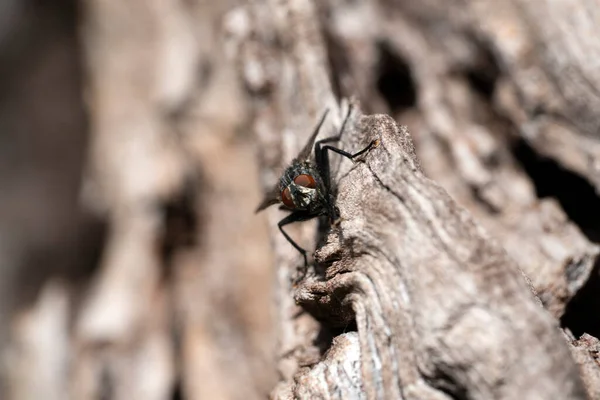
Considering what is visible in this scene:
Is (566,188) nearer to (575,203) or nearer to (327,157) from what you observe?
(575,203)

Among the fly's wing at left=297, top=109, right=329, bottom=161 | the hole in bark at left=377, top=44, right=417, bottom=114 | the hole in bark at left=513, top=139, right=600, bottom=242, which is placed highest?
the hole in bark at left=377, top=44, right=417, bottom=114

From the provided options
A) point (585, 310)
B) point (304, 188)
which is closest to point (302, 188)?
point (304, 188)

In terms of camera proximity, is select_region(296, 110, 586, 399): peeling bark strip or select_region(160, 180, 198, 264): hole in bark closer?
select_region(296, 110, 586, 399): peeling bark strip

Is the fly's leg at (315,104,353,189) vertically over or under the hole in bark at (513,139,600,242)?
over

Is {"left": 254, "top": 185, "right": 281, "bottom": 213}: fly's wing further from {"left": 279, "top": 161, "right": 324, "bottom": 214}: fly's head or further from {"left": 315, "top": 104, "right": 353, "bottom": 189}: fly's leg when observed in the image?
{"left": 315, "top": 104, "right": 353, "bottom": 189}: fly's leg

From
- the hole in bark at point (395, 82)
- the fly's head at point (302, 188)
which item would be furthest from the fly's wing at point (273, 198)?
the hole in bark at point (395, 82)

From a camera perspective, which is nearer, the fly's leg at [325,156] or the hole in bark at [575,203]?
the hole in bark at [575,203]

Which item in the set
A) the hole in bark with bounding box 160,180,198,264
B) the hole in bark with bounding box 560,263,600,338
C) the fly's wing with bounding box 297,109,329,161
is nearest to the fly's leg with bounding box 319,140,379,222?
the fly's wing with bounding box 297,109,329,161

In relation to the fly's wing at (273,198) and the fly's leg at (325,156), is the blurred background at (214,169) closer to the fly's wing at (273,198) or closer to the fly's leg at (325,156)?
the fly's wing at (273,198)
